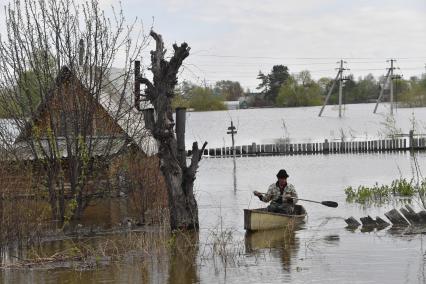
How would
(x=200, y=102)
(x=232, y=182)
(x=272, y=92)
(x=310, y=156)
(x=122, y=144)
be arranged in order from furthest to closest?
1. (x=272, y=92)
2. (x=200, y=102)
3. (x=310, y=156)
4. (x=232, y=182)
5. (x=122, y=144)

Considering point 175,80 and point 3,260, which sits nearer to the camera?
point 3,260

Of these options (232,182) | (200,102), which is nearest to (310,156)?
(232,182)

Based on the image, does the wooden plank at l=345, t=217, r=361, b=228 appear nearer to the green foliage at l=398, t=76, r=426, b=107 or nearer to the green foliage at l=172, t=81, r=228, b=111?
the green foliage at l=172, t=81, r=228, b=111

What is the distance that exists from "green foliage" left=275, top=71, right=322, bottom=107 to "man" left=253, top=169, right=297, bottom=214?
125 metres

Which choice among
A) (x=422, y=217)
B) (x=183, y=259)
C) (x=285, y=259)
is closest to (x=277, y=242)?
(x=285, y=259)

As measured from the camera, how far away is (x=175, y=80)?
20.6 m

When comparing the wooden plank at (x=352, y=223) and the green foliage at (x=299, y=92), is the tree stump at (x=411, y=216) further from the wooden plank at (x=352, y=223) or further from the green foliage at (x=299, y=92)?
the green foliage at (x=299, y=92)

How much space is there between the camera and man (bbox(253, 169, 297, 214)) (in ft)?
72.1

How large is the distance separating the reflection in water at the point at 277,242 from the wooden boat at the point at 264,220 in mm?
159

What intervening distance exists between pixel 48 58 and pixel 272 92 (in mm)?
134712

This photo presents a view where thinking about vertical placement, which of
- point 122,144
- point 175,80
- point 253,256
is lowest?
point 253,256

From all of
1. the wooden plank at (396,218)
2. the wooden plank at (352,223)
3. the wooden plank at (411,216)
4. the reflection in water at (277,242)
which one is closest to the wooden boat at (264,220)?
the reflection in water at (277,242)

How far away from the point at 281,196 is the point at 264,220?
1279 mm

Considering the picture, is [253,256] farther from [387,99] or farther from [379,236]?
[387,99]
